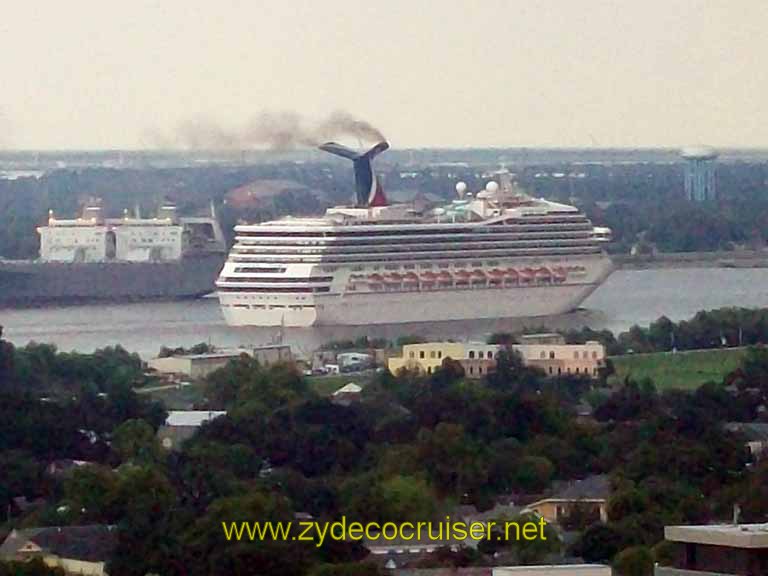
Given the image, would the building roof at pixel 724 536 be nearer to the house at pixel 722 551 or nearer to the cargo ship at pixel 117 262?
the house at pixel 722 551

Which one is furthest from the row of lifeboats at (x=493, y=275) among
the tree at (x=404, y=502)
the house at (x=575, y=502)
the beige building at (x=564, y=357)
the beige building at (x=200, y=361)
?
the tree at (x=404, y=502)

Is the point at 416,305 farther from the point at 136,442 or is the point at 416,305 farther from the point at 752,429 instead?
the point at 136,442

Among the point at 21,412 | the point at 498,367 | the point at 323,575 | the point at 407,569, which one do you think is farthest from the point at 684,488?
the point at 498,367

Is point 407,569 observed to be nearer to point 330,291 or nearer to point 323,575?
point 323,575

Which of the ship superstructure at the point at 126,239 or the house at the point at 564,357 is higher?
the ship superstructure at the point at 126,239

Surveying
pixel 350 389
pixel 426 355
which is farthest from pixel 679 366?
pixel 350 389
